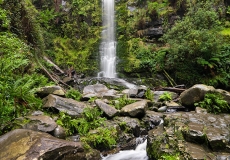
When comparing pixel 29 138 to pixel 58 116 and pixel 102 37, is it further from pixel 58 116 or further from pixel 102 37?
pixel 102 37

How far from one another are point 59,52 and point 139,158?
40.4 ft

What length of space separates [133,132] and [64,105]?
2.45 metres

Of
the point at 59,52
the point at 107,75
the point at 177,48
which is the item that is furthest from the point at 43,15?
the point at 177,48

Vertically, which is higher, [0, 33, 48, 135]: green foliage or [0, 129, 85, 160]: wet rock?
[0, 33, 48, 135]: green foliage

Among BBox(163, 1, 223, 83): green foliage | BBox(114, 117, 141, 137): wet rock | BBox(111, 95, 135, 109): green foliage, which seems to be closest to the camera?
BBox(114, 117, 141, 137): wet rock

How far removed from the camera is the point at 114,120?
6.84m

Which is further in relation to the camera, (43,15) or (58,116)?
(43,15)

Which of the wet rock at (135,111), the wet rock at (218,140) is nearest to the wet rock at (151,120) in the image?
the wet rock at (135,111)

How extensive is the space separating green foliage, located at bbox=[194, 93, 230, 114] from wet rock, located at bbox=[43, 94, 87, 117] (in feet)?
14.9

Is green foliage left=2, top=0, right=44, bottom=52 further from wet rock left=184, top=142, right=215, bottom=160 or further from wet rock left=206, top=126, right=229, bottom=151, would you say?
wet rock left=206, top=126, right=229, bottom=151

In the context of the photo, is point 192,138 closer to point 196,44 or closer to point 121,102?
point 121,102

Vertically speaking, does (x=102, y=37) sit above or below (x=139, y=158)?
above

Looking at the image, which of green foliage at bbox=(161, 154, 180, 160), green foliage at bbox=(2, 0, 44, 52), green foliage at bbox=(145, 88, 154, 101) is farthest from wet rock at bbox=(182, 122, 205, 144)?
green foliage at bbox=(2, 0, 44, 52)

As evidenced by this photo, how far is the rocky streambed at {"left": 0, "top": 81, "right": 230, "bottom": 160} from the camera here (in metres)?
4.05
